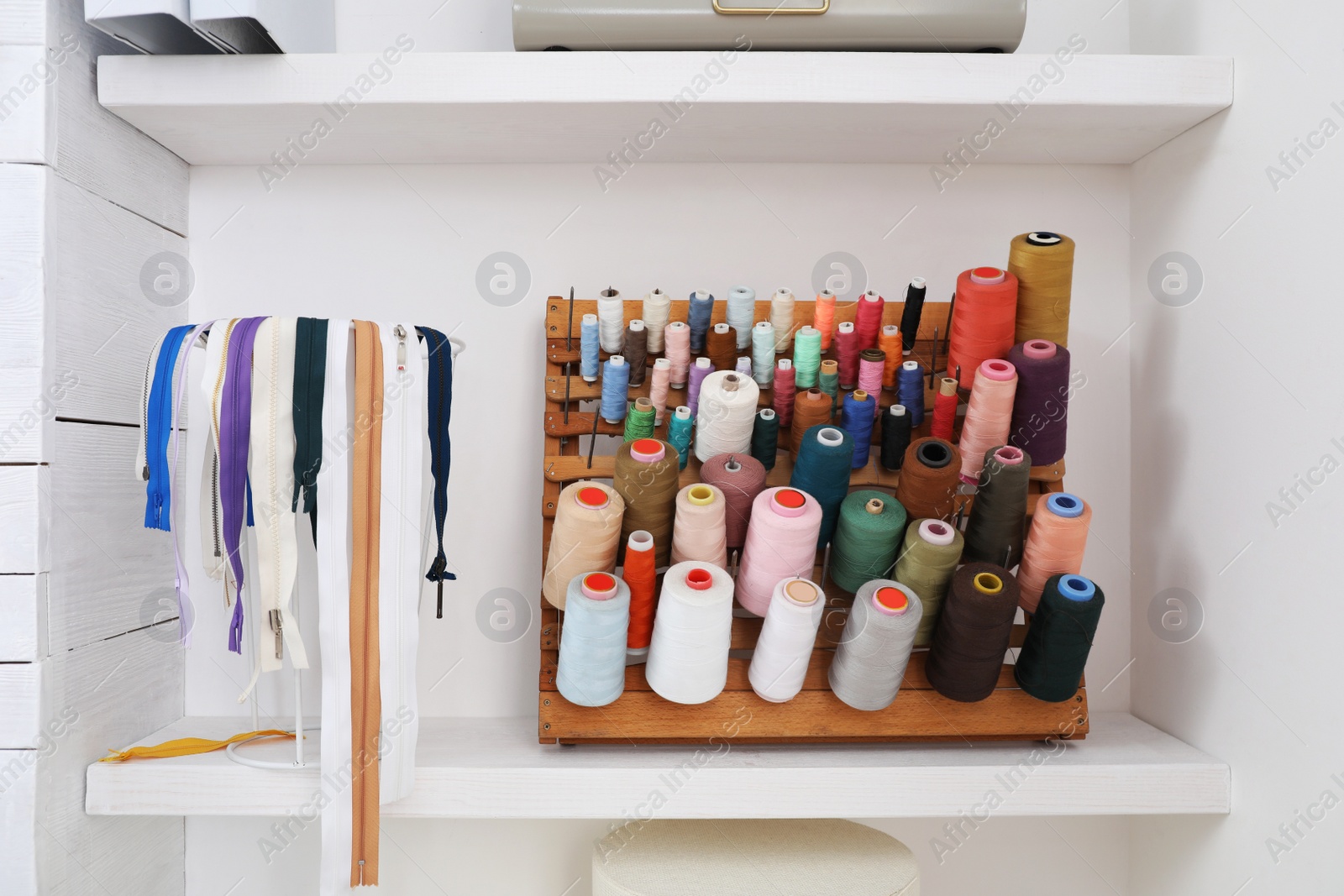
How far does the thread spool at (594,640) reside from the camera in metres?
1.02

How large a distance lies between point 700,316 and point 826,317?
0.18m

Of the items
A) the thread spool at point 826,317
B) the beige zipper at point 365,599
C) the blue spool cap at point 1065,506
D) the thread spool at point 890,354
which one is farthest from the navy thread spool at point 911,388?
the beige zipper at point 365,599

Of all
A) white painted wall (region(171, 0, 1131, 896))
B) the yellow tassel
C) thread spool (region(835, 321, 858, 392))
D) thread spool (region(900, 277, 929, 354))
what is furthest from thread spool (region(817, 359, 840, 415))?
the yellow tassel

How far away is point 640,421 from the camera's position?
45.9 inches

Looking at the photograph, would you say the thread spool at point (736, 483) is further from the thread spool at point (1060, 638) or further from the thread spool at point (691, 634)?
the thread spool at point (1060, 638)

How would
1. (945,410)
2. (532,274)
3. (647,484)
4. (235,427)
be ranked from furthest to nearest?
(532,274), (945,410), (647,484), (235,427)

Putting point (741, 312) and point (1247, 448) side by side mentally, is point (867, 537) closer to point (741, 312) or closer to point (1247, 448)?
point (741, 312)

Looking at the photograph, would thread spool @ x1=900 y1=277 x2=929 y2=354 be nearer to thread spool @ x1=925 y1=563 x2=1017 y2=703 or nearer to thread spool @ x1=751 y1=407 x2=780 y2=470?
thread spool @ x1=751 y1=407 x2=780 y2=470

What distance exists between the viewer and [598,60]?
1.10m

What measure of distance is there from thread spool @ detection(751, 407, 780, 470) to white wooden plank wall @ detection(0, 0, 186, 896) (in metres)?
0.88

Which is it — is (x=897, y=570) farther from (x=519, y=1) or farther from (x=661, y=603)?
Answer: (x=519, y=1)

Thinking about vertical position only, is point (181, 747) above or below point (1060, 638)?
below

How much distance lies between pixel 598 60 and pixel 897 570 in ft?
2.55

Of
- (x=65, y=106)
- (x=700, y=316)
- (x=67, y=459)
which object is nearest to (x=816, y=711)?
(x=700, y=316)
